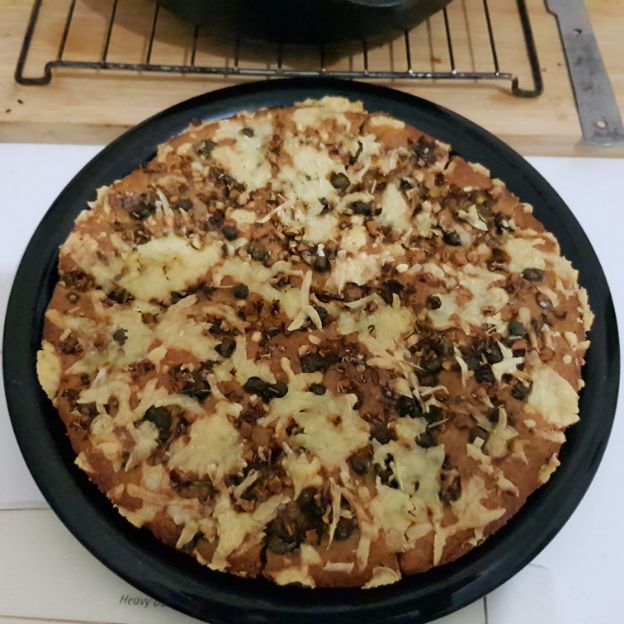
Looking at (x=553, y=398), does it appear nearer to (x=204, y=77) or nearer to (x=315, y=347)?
(x=315, y=347)

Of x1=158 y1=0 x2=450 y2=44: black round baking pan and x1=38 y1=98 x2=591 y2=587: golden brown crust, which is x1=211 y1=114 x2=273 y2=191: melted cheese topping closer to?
x1=38 y1=98 x2=591 y2=587: golden brown crust

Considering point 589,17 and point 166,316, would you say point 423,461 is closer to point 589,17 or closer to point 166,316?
point 166,316

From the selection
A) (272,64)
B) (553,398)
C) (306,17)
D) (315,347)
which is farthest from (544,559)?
(272,64)

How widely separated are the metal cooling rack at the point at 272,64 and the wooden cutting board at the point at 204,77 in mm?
12

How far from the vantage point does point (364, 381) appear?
0.92m

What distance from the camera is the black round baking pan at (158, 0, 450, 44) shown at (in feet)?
3.63

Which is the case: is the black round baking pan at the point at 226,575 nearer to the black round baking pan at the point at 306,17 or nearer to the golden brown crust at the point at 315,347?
the golden brown crust at the point at 315,347

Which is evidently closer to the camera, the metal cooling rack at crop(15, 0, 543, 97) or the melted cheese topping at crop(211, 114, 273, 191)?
the melted cheese topping at crop(211, 114, 273, 191)

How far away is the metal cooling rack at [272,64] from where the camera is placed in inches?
49.2

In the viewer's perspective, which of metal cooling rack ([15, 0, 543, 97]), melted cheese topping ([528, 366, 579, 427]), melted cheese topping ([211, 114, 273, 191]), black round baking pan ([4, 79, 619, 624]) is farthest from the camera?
metal cooling rack ([15, 0, 543, 97])

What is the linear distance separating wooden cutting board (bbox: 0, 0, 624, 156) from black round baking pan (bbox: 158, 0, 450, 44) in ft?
0.49

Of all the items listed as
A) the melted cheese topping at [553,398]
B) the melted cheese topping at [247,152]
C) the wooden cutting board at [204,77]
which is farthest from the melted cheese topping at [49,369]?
the melted cheese topping at [553,398]

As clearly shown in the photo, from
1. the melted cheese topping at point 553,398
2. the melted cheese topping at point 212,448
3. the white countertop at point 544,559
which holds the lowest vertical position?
the white countertop at point 544,559

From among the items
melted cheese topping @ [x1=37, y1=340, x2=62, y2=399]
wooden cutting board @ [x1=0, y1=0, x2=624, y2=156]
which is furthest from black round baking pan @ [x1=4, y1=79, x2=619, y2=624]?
wooden cutting board @ [x1=0, y1=0, x2=624, y2=156]
